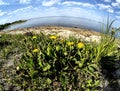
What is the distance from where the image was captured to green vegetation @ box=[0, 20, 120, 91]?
6.98 metres

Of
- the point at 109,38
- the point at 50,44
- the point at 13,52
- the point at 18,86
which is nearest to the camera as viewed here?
the point at 18,86

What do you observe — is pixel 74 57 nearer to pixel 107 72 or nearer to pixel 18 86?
pixel 107 72

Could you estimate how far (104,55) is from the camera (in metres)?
7.67

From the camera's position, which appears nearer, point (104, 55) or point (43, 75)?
point (43, 75)

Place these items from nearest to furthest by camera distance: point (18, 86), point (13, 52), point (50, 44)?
1. point (18, 86)
2. point (50, 44)
3. point (13, 52)

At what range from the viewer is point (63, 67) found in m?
7.35

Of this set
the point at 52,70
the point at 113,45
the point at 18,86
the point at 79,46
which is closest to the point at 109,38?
the point at 113,45

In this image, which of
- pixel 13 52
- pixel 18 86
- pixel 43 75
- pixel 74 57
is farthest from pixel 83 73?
pixel 13 52

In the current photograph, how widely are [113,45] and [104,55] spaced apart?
1.17 feet

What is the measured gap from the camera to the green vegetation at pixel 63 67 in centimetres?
698

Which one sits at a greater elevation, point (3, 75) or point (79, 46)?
point (79, 46)

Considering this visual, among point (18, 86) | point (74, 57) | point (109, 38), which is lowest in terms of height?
point (18, 86)

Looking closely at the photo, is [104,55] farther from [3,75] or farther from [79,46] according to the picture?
[3,75]

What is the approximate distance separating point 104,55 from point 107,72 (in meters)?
0.46
